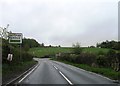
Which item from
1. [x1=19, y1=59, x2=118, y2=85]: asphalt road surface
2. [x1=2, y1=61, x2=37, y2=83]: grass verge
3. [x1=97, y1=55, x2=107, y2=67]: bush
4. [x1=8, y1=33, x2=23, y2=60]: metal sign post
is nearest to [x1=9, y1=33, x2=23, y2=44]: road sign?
[x1=8, y1=33, x2=23, y2=60]: metal sign post

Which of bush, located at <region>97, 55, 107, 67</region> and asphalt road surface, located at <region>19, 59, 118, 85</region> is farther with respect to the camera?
bush, located at <region>97, 55, 107, 67</region>

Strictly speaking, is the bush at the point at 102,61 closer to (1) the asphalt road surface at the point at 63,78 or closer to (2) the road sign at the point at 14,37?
(2) the road sign at the point at 14,37

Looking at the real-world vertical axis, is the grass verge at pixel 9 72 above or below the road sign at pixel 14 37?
below

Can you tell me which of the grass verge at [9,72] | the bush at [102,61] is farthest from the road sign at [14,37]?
the bush at [102,61]

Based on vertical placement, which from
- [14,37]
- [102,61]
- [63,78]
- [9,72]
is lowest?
[63,78]

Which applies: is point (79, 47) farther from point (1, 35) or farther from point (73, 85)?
Answer: point (73, 85)

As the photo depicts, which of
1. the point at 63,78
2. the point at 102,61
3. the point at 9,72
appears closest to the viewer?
the point at 63,78

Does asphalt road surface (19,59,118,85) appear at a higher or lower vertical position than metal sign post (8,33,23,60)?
lower

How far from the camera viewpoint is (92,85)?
15.7 m

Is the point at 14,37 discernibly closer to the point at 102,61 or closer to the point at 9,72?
the point at 9,72

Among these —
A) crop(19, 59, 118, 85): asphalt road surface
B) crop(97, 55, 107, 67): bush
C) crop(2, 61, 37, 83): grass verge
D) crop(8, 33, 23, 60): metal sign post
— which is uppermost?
crop(8, 33, 23, 60): metal sign post

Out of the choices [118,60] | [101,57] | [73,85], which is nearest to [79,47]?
[101,57]

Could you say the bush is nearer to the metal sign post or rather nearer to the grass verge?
the metal sign post

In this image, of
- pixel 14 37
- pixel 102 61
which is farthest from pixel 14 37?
pixel 102 61
